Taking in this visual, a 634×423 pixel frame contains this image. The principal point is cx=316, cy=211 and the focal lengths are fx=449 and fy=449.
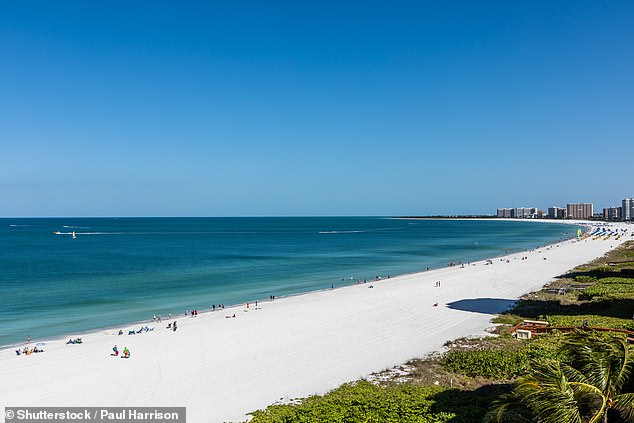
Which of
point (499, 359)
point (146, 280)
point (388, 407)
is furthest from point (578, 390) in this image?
point (146, 280)

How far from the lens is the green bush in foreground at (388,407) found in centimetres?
1366

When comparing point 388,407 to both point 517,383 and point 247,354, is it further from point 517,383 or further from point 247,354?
point 247,354

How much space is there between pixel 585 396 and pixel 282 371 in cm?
1523

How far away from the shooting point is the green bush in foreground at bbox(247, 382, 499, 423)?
13656mm

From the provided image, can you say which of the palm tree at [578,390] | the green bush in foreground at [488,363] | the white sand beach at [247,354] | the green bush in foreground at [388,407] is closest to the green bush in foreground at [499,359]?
the green bush in foreground at [488,363]

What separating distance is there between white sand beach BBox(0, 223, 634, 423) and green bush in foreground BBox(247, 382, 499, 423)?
1.94 meters

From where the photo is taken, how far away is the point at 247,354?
24.6 m

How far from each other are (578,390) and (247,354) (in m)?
18.8

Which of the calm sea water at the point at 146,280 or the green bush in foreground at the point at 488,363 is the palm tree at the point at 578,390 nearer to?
the green bush in foreground at the point at 488,363

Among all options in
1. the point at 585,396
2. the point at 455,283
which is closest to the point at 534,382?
the point at 585,396

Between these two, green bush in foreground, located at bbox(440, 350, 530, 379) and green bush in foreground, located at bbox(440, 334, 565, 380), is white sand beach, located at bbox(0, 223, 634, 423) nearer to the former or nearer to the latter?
green bush in foreground, located at bbox(440, 350, 530, 379)

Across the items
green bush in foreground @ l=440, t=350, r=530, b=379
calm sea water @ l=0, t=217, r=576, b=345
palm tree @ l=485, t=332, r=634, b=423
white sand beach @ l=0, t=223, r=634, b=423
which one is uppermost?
palm tree @ l=485, t=332, r=634, b=423

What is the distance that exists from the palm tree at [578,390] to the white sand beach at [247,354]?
1080 cm

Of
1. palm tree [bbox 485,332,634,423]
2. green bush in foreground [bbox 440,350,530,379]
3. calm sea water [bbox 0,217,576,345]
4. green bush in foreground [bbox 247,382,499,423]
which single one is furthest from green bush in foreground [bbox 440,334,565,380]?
calm sea water [bbox 0,217,576,345]
